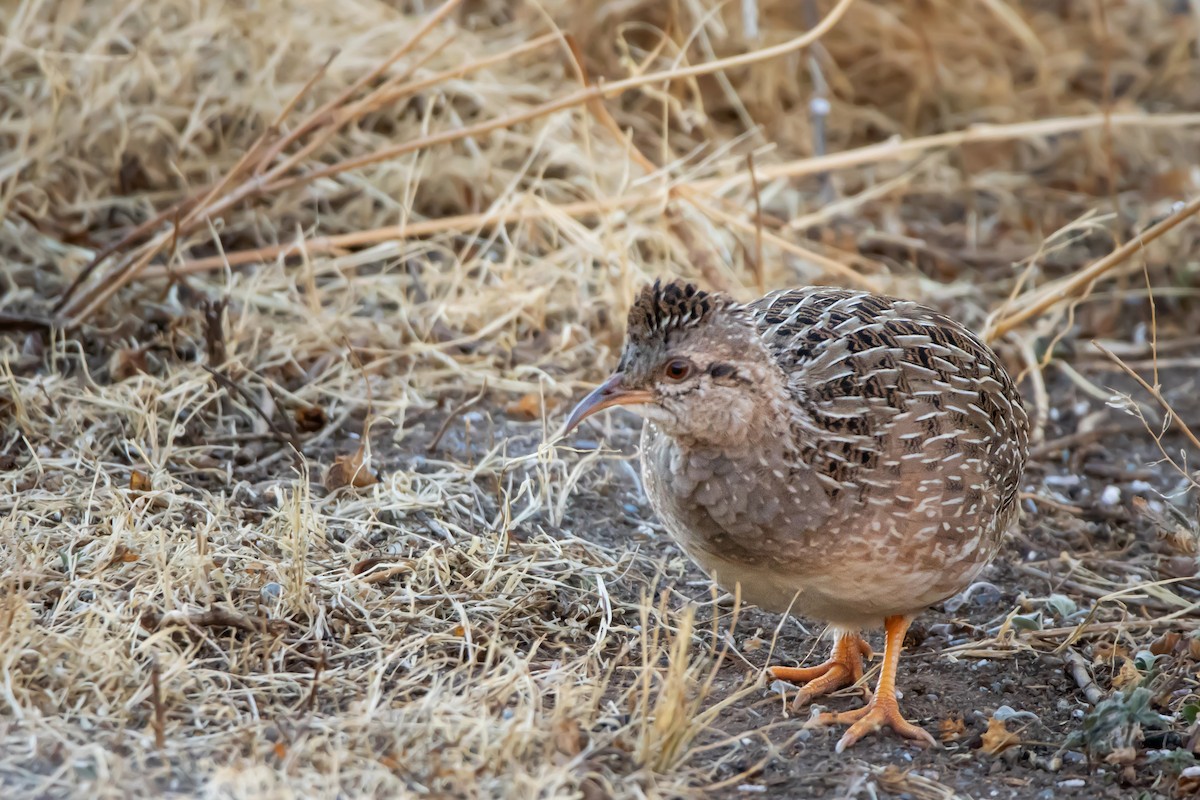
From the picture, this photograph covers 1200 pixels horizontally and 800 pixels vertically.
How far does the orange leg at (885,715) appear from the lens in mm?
3943

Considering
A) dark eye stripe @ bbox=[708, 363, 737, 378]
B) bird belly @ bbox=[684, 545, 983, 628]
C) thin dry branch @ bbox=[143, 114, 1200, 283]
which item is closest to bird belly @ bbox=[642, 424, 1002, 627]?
bird belly @ bbox=[684, 545, 983, 628]

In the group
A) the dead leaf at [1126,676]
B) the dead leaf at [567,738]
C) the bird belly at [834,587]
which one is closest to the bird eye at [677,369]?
the bird belly at [834,587]

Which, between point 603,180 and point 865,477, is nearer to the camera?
point 865,477

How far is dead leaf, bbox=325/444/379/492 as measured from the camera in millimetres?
4789

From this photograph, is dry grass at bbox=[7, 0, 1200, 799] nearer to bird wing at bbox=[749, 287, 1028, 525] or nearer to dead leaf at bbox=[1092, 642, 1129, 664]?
dead leaf at bbox=[1092, 642, 1129, 664]

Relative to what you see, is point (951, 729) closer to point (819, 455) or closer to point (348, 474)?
point (819, 455)

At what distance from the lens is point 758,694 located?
419 cm

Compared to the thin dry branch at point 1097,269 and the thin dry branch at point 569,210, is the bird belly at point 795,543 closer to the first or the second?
the thin dry branch at point 1097,269

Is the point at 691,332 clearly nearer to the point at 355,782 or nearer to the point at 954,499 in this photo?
the point at 954,499

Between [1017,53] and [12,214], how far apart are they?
6.12 meters

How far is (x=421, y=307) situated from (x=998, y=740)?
10.0ft

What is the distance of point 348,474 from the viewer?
189 inches

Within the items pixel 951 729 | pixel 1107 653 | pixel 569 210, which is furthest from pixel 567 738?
pixel 569 210

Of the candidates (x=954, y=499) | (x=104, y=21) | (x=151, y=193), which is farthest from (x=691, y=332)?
(x=104, y=21)
